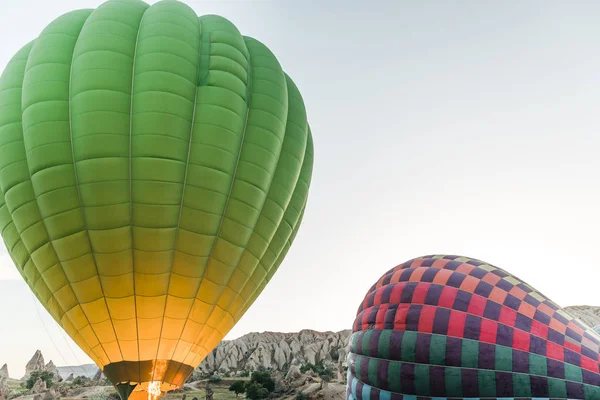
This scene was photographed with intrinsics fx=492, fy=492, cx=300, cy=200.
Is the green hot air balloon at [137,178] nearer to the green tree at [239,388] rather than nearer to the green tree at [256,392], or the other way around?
the green tree at [256,392]

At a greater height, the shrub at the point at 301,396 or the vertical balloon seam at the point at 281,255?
the vertical balloon seam at the point at 281,255

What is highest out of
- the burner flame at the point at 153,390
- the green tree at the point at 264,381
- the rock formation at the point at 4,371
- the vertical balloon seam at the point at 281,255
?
the vertical balloon seam at the point at 281,255

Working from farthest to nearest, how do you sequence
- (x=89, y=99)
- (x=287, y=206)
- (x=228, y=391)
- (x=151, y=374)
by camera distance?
(x=228, y=391), (x=287, y=206), (x=151, y=374), (x=89, y=99)

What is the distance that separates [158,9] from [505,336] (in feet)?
33.8

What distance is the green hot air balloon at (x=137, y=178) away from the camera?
10.1 m

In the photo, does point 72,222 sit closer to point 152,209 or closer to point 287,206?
point 152,209

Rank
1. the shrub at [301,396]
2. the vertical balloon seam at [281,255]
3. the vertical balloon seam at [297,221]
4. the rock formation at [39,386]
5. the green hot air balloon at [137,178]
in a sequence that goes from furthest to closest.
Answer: the rock formation at [39,386] → the shrub at [301,396] → the vertical balloon seam at [297,221] → the vertical balloon seam at [281,255] → the green hot air balloon at [137,178]

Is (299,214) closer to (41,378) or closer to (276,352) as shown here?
(41,378)

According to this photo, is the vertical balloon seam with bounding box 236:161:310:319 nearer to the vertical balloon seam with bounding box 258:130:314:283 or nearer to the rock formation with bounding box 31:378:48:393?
the vertical balloon seam with bounding box 258:130:314:283

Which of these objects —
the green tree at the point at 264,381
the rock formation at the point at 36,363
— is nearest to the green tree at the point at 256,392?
the green tree at the point at 264,381

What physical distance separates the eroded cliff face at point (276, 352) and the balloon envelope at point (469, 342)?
5982cm

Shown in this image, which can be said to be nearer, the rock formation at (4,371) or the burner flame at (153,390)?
the burner flame at (153,390)

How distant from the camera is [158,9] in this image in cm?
1166

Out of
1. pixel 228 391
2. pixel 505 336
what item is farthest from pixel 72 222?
pixel 228 391
